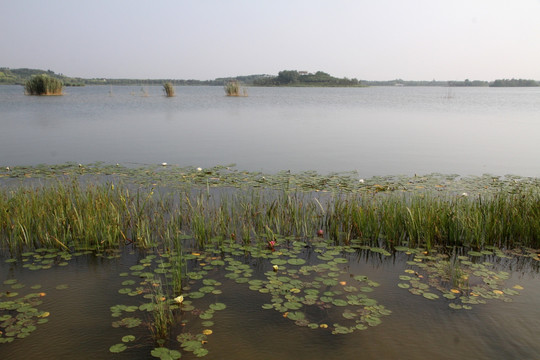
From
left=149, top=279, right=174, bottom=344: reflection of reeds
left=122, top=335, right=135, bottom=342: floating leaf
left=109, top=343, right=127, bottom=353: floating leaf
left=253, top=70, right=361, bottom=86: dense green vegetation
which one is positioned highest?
left=253, top=70, right=361, bottom=86: dense green vegetation

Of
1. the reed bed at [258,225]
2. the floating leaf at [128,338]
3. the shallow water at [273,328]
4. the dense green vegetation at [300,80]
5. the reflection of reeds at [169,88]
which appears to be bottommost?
the shallow water at [273,328]

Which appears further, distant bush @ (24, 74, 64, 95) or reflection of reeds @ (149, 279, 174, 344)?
distant bush @ (24, 74, 64, 95)

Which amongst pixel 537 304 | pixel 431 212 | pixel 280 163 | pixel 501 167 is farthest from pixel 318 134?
pixel 537 304

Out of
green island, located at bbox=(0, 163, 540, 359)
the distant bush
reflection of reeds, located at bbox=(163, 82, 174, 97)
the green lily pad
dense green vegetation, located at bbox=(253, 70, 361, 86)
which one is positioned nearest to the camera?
the green lily pad

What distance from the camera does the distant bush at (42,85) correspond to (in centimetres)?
3481

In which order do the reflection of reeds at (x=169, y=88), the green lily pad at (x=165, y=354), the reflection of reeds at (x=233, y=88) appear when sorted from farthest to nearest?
the reflection of reeds at (x=233, y=88) < the reflection of reeds at (x=169, y=88) < the green lily pad at (x=165, y=354)

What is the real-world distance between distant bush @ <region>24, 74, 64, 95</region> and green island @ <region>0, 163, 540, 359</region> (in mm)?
33981

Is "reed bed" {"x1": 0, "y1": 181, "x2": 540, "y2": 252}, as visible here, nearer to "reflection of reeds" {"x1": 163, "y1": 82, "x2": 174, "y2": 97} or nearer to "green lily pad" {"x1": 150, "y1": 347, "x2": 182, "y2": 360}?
"green lily pad" {"x1": 150, "y1": 347, "x2": 182, "y2": 360}

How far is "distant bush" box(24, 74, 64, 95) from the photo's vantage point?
3481cm

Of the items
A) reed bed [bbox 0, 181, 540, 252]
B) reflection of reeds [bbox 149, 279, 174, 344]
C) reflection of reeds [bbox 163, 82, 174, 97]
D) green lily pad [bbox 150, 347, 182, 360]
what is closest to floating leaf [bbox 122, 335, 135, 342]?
reflection of reeds [bbox 149, 279, 174, 344]

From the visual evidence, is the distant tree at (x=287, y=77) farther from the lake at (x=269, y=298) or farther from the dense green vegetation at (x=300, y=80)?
the lake at (x=269, y=298)

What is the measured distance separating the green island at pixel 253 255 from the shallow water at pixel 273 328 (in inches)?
1.7

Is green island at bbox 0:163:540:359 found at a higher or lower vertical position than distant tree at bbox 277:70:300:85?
lower

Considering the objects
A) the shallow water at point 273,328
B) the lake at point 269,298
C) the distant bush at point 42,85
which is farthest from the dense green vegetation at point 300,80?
the shallow water at point 273,328
